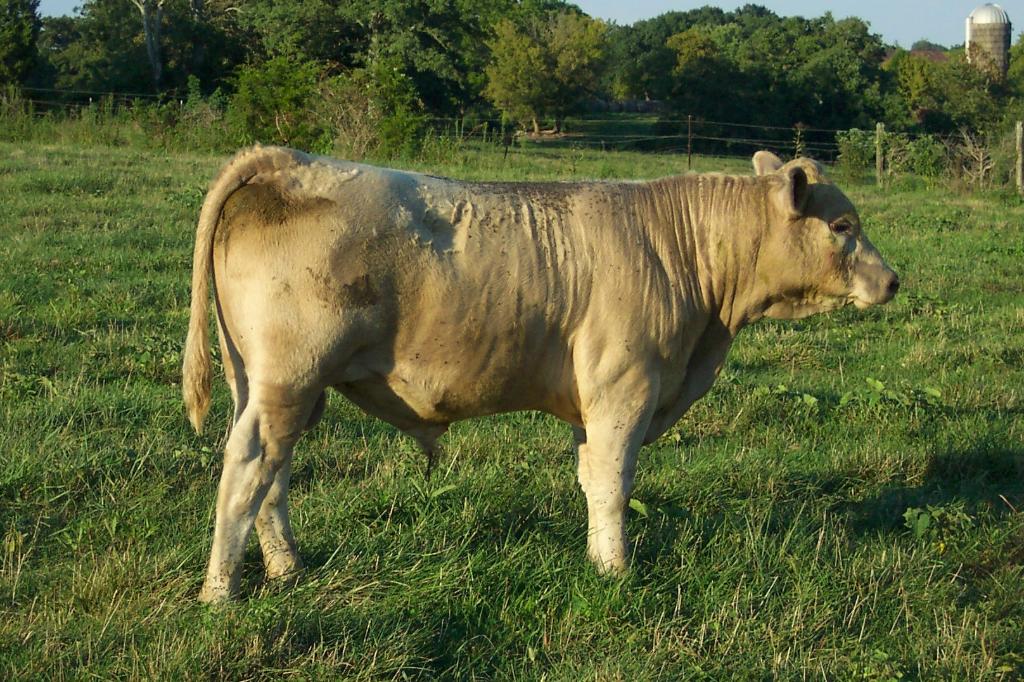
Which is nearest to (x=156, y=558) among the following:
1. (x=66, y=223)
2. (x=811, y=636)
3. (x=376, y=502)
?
(x=376, y=502)

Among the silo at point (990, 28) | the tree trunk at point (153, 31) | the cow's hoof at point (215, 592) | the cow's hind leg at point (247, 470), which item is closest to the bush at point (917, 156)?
the cow's hind leg at point (247, 470)

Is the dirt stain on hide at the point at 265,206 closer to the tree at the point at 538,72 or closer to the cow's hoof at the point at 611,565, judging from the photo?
the cow's hoof at the point at 611,565

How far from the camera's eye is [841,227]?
199 inches

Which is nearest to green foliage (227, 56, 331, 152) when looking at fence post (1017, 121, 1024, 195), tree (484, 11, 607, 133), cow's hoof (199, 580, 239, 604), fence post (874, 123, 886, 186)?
fence post (874, 123, 886, 186)

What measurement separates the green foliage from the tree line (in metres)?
0.03

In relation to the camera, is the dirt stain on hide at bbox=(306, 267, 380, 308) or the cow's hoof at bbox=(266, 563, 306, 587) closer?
the dirt stain on hide at bbox=(306, 267, 380, 308)

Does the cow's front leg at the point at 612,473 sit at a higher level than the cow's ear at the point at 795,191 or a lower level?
lower

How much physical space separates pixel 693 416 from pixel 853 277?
6.87ft

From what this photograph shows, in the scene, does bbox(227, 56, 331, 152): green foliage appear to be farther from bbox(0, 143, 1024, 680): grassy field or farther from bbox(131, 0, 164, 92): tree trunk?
bbox(131, 0, 164, 92): tree trunk

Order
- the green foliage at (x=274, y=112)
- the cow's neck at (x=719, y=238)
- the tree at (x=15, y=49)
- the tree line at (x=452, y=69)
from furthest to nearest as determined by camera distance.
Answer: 1. the tree at (x=15, y=49)
2. the tree line at (x=452, y=69)
3. the green foliage at (x=274, y=112)
4. the cow's neck at (x=719, y=238)

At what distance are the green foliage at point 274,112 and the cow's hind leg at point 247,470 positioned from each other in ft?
60.8

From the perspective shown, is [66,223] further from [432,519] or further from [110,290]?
[432,519]

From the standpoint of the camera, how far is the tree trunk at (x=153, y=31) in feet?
128

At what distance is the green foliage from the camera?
72.8 ft
